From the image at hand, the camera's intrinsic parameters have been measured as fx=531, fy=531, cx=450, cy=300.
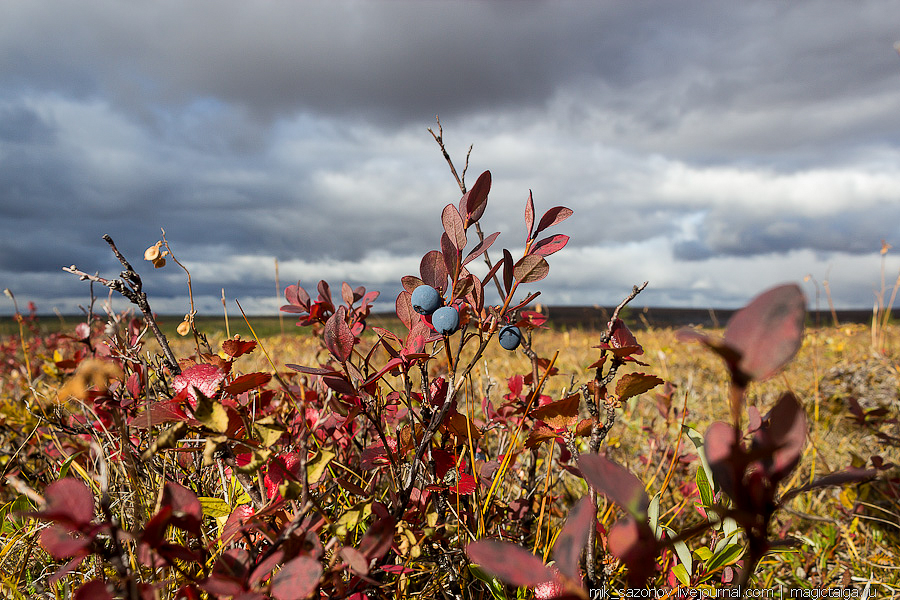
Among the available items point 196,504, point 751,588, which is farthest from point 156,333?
point 751,588

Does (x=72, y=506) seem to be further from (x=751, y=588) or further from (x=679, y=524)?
(x=679, y=524)

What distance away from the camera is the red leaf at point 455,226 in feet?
2.55

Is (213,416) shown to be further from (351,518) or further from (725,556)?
(725,556)

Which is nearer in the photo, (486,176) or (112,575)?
(486,176)

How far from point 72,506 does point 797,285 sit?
688mm

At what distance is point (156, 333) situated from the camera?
0.95 meters

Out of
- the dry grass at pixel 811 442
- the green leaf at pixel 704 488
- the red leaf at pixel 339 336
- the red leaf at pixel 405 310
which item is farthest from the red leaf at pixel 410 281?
the green leaf at pixel 704 488

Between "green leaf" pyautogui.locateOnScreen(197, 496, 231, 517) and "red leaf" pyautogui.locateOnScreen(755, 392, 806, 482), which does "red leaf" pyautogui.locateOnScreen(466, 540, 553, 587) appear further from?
"green leaf" pyautogui.locateOnScreen(197, 496, 231, 517)

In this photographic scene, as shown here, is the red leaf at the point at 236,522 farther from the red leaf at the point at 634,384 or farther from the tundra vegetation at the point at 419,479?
the red leaf at the point at 634,384

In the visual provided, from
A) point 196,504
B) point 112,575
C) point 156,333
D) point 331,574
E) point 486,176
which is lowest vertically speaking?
point 112,575

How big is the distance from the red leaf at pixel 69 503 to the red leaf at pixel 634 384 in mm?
697

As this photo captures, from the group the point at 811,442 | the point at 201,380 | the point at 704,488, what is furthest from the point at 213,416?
the point at 811,442

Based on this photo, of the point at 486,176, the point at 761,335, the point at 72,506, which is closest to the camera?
the point at 761,335

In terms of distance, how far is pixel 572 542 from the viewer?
46 cm
